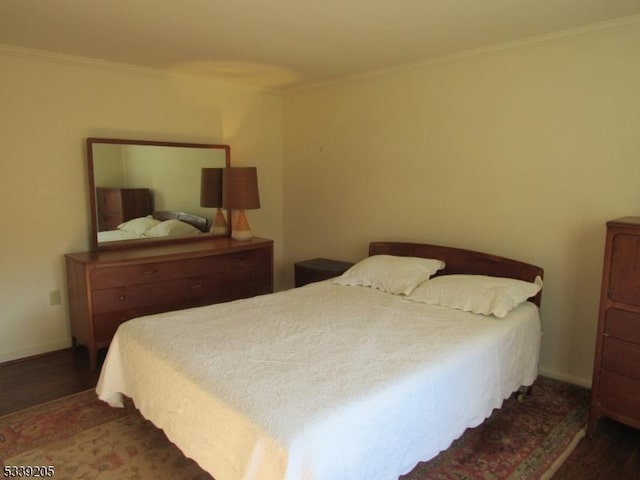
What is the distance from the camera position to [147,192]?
3.65 meters

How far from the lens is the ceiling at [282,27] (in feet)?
7.38

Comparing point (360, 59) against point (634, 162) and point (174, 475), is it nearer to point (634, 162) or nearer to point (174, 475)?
point (634, 162)

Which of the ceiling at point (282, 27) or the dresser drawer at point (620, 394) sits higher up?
the ceiling at point (282, 27)

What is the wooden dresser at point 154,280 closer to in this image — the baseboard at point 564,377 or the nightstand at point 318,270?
the nightstand at point 318,270

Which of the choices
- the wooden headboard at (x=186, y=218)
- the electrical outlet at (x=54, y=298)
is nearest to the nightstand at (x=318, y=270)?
the wooden headboard at (x=186, y=218)

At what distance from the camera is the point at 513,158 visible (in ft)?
9.69

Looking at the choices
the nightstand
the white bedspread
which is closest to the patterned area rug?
the white bedspread

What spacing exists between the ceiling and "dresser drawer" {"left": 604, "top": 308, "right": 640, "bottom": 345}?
156 cm

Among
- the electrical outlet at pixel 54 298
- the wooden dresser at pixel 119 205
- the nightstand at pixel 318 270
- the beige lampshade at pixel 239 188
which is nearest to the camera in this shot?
the electrical outlet at pixel 54 298

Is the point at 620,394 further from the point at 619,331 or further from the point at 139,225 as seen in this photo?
the point at 139,225

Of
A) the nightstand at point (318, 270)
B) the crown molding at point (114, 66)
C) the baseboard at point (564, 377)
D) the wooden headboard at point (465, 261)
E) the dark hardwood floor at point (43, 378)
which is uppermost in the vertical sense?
the crown molding at point (114, 66)

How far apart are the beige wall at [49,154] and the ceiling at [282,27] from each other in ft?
0.65

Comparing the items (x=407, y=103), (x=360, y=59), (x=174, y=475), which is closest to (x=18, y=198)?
(x=174, y=475)

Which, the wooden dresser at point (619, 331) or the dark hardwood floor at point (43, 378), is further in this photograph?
the dark hardwood floor at point (43, 378)
